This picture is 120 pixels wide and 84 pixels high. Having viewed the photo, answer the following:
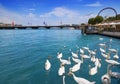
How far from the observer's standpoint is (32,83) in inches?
563

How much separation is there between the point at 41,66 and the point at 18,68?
2.16m

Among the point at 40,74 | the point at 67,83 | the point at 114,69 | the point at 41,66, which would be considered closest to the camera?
the point at 67,83

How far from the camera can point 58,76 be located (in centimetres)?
1545

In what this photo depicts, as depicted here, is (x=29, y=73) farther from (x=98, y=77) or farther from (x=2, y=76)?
(x=98, y=77)

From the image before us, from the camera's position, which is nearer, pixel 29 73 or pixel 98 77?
pixel 98 77

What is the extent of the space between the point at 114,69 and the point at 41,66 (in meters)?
6.71

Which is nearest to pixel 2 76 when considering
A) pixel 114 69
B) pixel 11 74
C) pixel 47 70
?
pixel 11 74

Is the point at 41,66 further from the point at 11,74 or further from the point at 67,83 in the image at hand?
the point at 67,83

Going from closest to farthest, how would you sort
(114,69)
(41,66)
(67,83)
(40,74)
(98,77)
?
(67,83) → (98,77) → (40,74) → (114,69) → (41,66)

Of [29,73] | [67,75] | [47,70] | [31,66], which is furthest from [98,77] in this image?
[31,66]

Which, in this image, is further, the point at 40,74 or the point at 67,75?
the point at 40,74

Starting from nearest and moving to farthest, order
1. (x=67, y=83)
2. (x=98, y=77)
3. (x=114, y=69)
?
(x=67, y=83) → (x=98, y=77) → (x=114, y=69)

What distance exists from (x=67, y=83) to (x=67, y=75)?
1.49 m

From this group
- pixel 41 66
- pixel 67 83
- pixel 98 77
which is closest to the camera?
pixel 67 83
